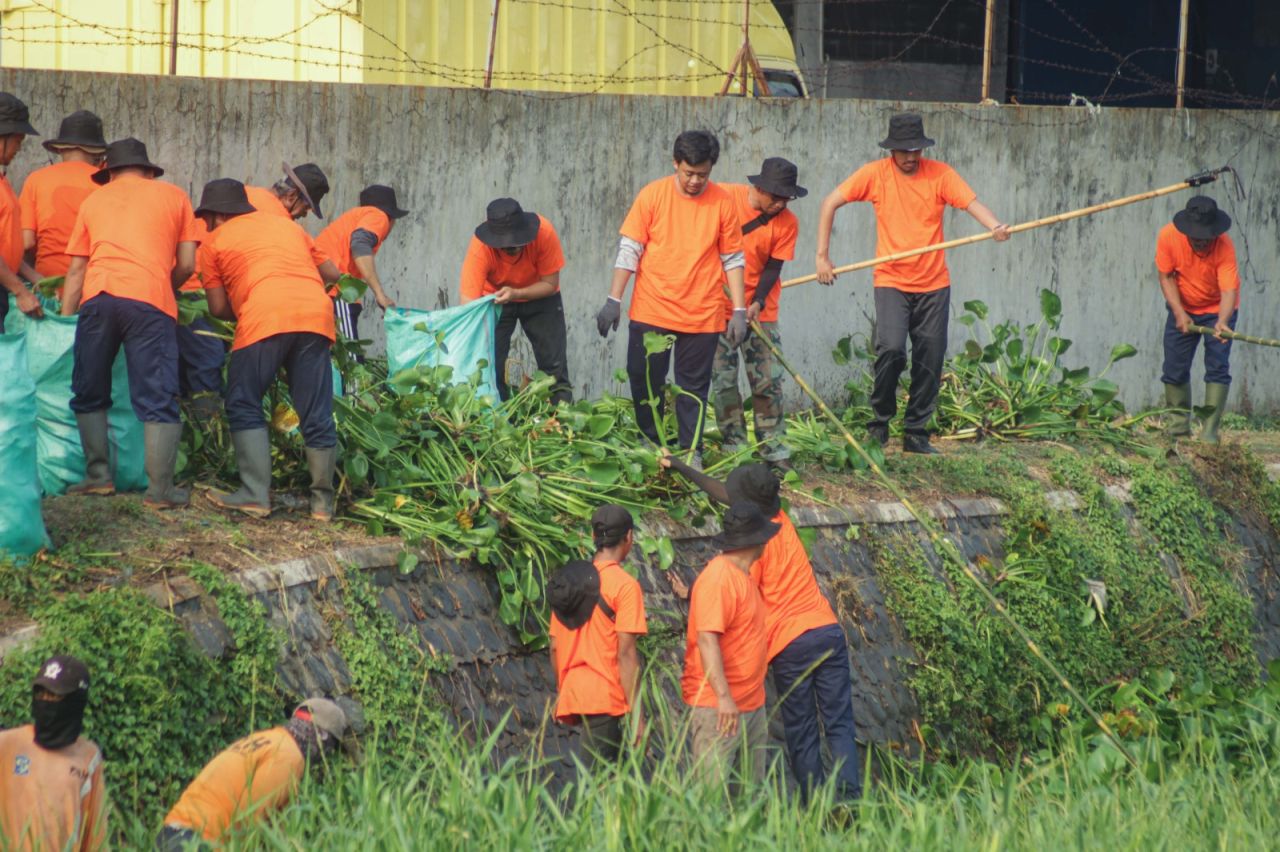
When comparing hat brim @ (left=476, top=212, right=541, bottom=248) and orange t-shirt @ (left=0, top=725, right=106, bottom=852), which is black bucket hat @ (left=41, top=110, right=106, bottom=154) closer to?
hat brim @ (left=476, top=212, right=541, bottom=248)

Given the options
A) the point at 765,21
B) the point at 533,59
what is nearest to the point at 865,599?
the point at 533,59

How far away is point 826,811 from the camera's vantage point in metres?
6.12

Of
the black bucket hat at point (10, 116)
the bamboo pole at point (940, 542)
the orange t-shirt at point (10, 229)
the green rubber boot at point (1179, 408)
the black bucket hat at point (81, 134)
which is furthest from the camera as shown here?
the green rubber boot at point (1179, 408)

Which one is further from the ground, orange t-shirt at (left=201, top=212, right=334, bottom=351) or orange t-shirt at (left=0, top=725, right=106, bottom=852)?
orange t-shirt at (left=201, top=212, right=334, bottom=351)

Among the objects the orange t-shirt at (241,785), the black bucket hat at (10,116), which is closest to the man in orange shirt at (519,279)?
the black bucket hat at (10,116)

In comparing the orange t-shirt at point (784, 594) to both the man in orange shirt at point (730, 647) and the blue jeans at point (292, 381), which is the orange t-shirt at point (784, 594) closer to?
the man in orange shirt at point (730, 647)

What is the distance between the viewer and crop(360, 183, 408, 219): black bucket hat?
31.9 ft

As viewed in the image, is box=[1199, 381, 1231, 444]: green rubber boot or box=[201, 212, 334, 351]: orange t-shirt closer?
box=[201, 212, 334, 351]: orange t-shirt

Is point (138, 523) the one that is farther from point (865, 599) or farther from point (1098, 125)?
point (1098, 125)

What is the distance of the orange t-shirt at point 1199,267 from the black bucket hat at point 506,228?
4638 mm

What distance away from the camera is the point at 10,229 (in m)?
7.40

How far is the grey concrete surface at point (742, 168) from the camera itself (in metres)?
10.0

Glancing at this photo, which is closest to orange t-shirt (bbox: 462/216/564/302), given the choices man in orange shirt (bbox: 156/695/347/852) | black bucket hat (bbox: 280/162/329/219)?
black bucket hat (bbox: 280/162/329/219)

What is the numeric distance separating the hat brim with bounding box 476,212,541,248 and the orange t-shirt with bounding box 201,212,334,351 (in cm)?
168
